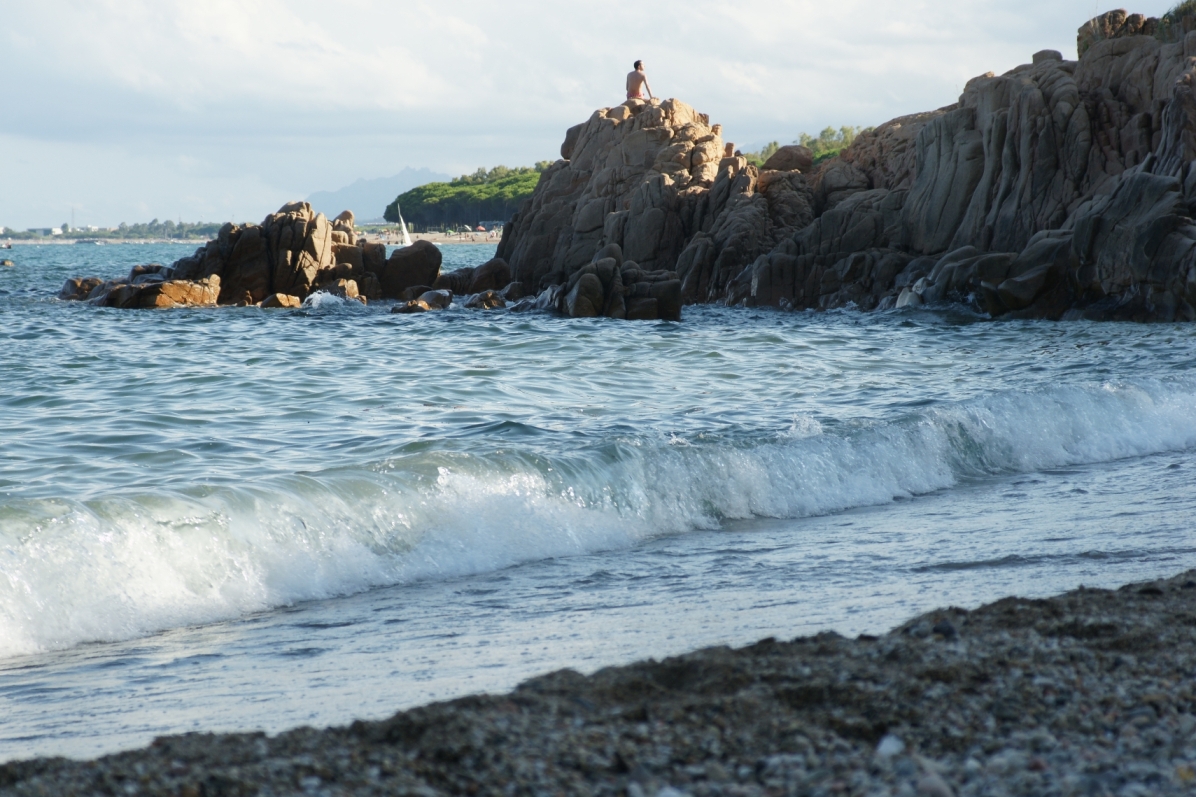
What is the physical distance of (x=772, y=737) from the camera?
3.37 meters

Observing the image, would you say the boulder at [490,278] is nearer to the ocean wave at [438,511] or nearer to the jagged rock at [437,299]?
the jagged rock at [437,299]

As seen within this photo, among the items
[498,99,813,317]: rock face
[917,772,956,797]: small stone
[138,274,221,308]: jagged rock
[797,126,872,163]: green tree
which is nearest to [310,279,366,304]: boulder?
[138,274,221,308]: jagged rock

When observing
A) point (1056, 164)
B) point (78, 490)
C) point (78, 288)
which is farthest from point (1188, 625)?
point (78, 288)

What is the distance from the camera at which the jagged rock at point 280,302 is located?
31.6 meters

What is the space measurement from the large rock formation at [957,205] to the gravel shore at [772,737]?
70.6 ft

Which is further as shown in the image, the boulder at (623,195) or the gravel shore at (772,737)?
the boulder at (623,195)

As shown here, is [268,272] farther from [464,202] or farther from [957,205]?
[464,202]

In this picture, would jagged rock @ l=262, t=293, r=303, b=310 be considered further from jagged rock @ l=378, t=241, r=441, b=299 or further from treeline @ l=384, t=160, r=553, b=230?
treeline @ l=384, t=160, r=553, b=230

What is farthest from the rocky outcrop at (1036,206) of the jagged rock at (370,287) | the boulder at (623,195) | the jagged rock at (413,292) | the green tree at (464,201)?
the green tree at (464,201)

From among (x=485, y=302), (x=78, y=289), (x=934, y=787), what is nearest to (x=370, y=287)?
(x=485, y=302)

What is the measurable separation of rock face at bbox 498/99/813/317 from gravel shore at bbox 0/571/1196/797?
98.6 ft

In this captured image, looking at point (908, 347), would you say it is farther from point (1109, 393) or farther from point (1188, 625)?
point (1188, 625)

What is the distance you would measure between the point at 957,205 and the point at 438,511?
25901 millimetres

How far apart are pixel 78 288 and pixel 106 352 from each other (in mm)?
18193
